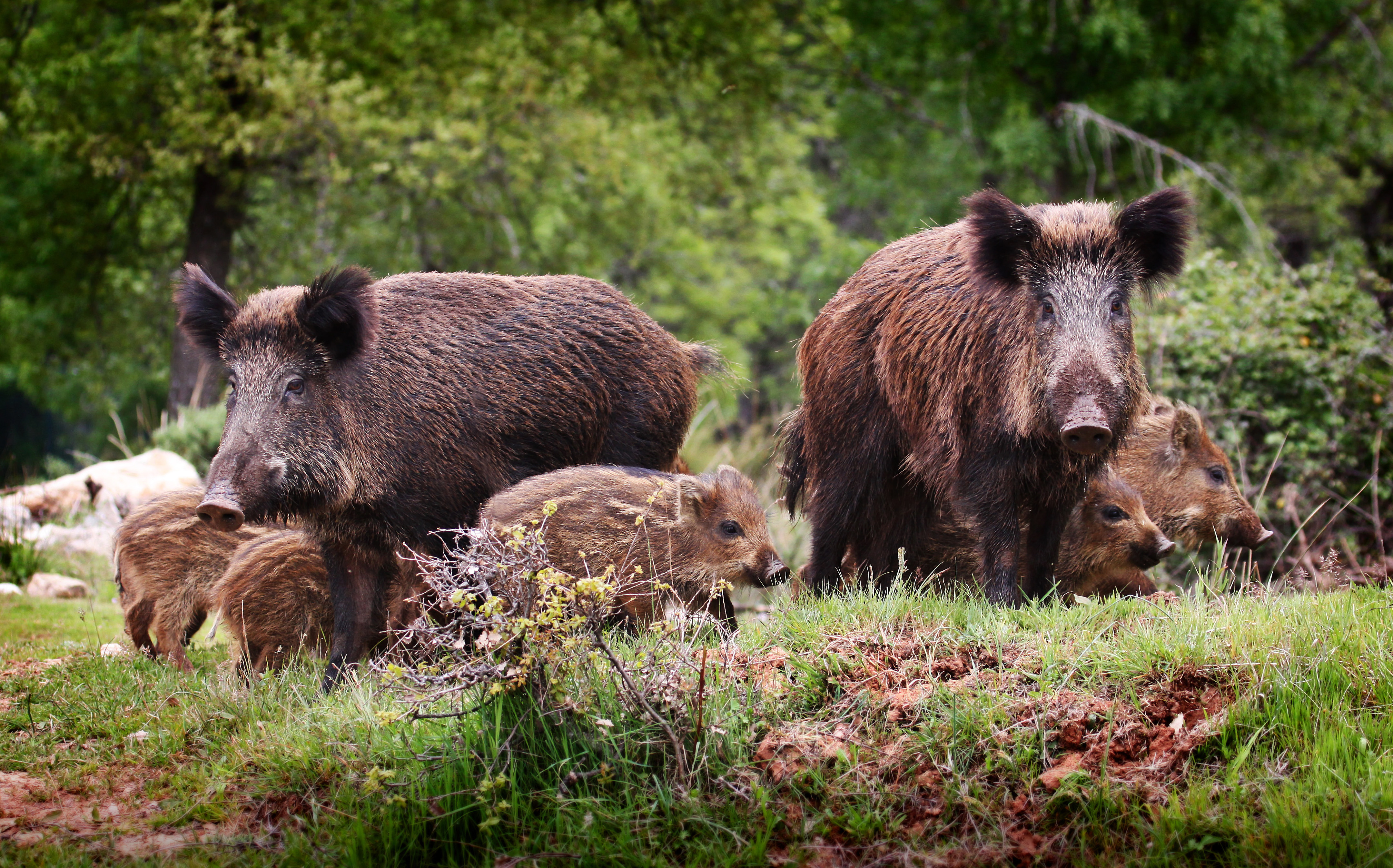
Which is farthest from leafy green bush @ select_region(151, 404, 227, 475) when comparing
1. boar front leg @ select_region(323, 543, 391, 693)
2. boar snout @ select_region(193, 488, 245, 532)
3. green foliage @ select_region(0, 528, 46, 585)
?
boar snout @ select_region(193, 488, 245, 532)

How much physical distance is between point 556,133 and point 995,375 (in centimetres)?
1179

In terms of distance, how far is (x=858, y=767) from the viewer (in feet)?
13.1

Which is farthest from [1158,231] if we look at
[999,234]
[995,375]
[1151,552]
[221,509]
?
[221,509]

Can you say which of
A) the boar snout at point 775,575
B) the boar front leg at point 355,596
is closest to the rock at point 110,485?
the boar front leg at point 355,596

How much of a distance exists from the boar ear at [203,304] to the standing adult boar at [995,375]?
3137mm

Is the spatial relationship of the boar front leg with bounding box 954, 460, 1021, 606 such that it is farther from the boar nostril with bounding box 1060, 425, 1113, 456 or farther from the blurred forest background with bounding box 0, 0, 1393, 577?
the blurred forest background with bounding box 0, 0, 1393, 577

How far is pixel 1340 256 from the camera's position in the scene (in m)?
17.0

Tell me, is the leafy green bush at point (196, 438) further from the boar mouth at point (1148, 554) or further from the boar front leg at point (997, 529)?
the boar mouth at point (1148, 554)

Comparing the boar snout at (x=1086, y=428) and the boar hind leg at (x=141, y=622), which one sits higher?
the boar snout at (x=1086, y=428)

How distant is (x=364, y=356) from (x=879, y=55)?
48.2 ft

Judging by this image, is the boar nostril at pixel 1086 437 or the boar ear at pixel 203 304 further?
the boar ear at pixel 203 304

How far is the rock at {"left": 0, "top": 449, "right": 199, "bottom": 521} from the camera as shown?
1023 cm

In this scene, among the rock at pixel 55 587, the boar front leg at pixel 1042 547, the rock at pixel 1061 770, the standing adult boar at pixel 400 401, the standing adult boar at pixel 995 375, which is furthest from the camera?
the rock at pixel 55 587

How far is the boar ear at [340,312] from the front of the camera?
5.73 metres
